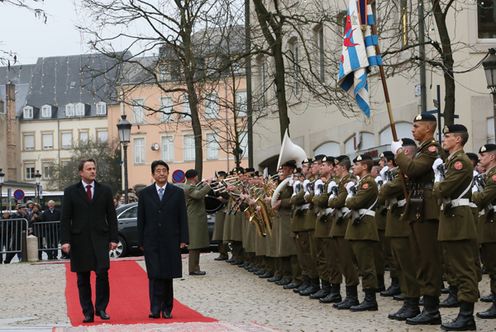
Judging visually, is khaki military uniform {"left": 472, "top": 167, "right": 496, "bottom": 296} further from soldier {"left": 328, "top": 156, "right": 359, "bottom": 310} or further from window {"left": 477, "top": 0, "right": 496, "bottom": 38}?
window {"left": 477, "top": 0, "right": 496, "bottom": 38}

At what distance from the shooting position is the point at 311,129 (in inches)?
1373

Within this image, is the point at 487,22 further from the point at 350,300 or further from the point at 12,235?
the point at 350,300

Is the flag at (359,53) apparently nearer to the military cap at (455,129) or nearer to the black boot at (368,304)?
the military cap at (455,129)

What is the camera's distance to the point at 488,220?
39.8 ft

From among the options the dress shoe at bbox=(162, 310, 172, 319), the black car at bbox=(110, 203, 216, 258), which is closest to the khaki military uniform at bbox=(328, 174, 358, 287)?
the dress shoe at bbox=(162, 310, 172, 319)

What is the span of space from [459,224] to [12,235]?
754 inches

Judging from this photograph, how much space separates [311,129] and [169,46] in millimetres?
7112

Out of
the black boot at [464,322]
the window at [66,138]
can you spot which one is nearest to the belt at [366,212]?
the black boot at [464,322]

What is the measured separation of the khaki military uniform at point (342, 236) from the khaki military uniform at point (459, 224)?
2618 millimetres

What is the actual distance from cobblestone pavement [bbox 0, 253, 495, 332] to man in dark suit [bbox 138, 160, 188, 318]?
0.74 m

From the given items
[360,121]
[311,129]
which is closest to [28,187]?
[311,129]

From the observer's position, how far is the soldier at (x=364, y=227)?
12484 mm

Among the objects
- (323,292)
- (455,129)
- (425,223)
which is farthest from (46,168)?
(455,129)

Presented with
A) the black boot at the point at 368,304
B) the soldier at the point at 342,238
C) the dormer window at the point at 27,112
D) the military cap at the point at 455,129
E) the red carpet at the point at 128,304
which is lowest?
the red carpet at the point at 128,304
